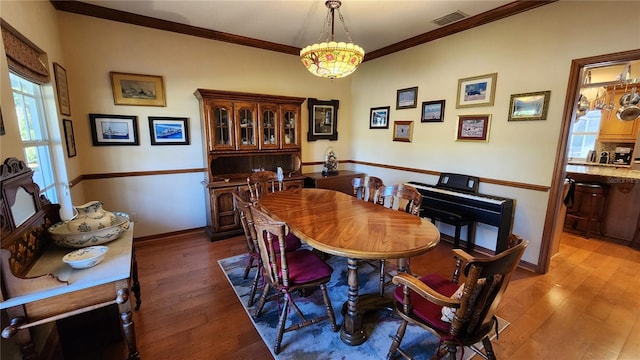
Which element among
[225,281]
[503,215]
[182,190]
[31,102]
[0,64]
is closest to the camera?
[0,64]

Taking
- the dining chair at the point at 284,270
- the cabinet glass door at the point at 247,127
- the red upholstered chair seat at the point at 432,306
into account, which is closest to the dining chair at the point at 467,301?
the red upholstered chair seat at the point at 432,306

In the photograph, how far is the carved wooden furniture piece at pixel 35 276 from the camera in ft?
3.92

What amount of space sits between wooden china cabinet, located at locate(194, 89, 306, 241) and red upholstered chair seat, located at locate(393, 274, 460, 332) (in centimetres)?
223

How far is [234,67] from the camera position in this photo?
12.4ft

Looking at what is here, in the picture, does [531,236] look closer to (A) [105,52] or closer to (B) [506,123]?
(B) [506,123]

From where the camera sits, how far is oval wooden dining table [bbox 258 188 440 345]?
61.1 inches

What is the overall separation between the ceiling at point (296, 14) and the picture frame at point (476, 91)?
2.12 feet

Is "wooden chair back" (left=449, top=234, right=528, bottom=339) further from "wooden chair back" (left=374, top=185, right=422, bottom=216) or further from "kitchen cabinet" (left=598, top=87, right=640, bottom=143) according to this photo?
"kitchen cabinet" (left=598, top=87, right=640, bottom=143)

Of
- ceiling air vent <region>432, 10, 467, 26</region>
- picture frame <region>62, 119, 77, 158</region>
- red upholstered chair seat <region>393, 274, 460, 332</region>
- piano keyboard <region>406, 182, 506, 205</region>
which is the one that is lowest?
red upholstered chair seat <region>393, 274, 460, 332</region>

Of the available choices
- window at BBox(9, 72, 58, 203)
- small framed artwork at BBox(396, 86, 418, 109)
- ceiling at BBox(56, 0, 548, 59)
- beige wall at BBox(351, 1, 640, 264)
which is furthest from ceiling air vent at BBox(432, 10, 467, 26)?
window at BBox(9, 72, 58, 203)

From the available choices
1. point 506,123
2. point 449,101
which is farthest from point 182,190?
point 506,123

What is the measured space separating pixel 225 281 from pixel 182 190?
163cm

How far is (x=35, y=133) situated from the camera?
6.96 feet

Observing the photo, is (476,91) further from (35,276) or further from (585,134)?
(585,134)
